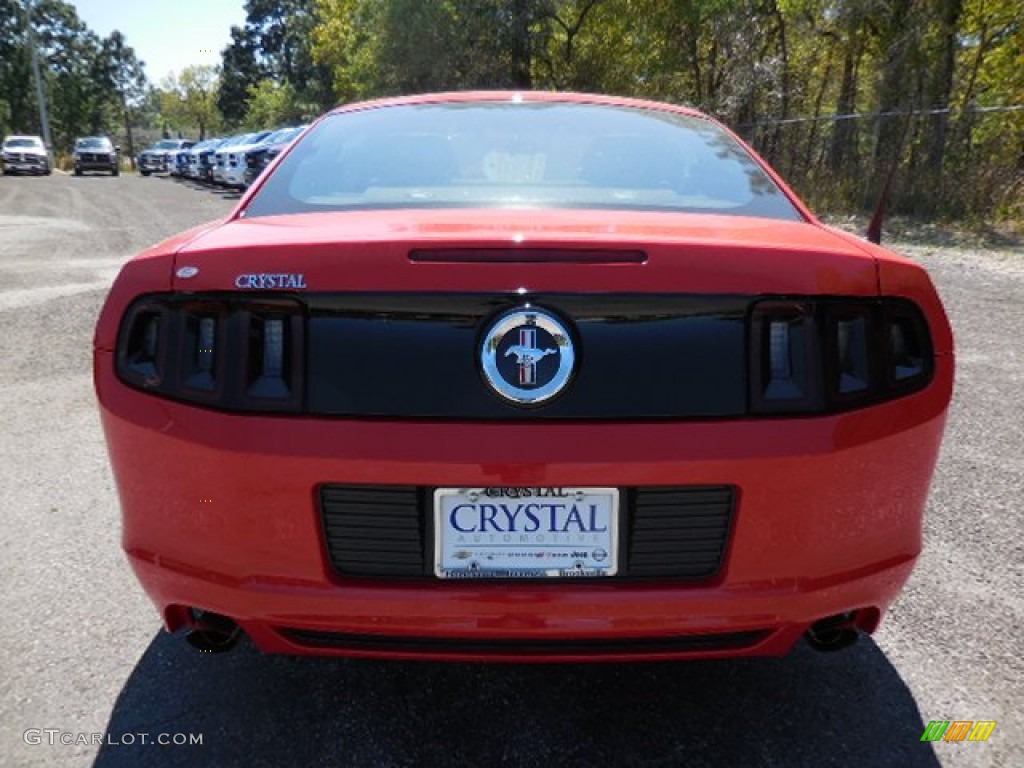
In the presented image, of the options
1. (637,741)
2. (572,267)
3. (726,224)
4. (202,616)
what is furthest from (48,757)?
(726,224)

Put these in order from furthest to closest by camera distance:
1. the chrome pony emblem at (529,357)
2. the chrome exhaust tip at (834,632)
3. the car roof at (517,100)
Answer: the car roof at (517,100)
the chrome exhaust tip at (834,632)
the chrome pony emblem at (529,357)

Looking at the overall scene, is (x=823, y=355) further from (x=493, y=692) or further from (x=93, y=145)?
(x=93, y=145)

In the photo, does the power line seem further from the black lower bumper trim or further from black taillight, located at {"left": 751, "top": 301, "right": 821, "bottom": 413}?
the black lower bumper trim

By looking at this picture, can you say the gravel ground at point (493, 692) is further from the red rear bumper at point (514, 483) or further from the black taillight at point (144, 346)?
the black taillight at point (144, 346)

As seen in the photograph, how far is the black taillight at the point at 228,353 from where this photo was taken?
65.3 inches

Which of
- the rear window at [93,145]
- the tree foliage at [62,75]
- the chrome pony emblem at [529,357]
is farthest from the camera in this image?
the tree foliage at [62,75]

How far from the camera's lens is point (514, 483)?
5.29ft

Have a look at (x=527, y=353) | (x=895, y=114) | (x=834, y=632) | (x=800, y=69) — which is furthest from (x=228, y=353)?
(x=800, y=69)

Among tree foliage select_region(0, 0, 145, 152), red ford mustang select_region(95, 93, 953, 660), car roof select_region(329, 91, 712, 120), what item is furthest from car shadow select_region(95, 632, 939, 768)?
tree foliage select_region(0, 0, 145, 152)

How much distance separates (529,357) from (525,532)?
36 cm

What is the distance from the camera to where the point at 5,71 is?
6294 centimetres

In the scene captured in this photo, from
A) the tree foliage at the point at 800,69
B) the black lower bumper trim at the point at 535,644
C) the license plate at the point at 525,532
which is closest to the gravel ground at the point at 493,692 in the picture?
the black lower bumper trim at the point at 535,644

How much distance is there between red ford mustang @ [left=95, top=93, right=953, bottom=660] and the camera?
161 centimetres

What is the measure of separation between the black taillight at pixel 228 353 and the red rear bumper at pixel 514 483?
0.15ft
